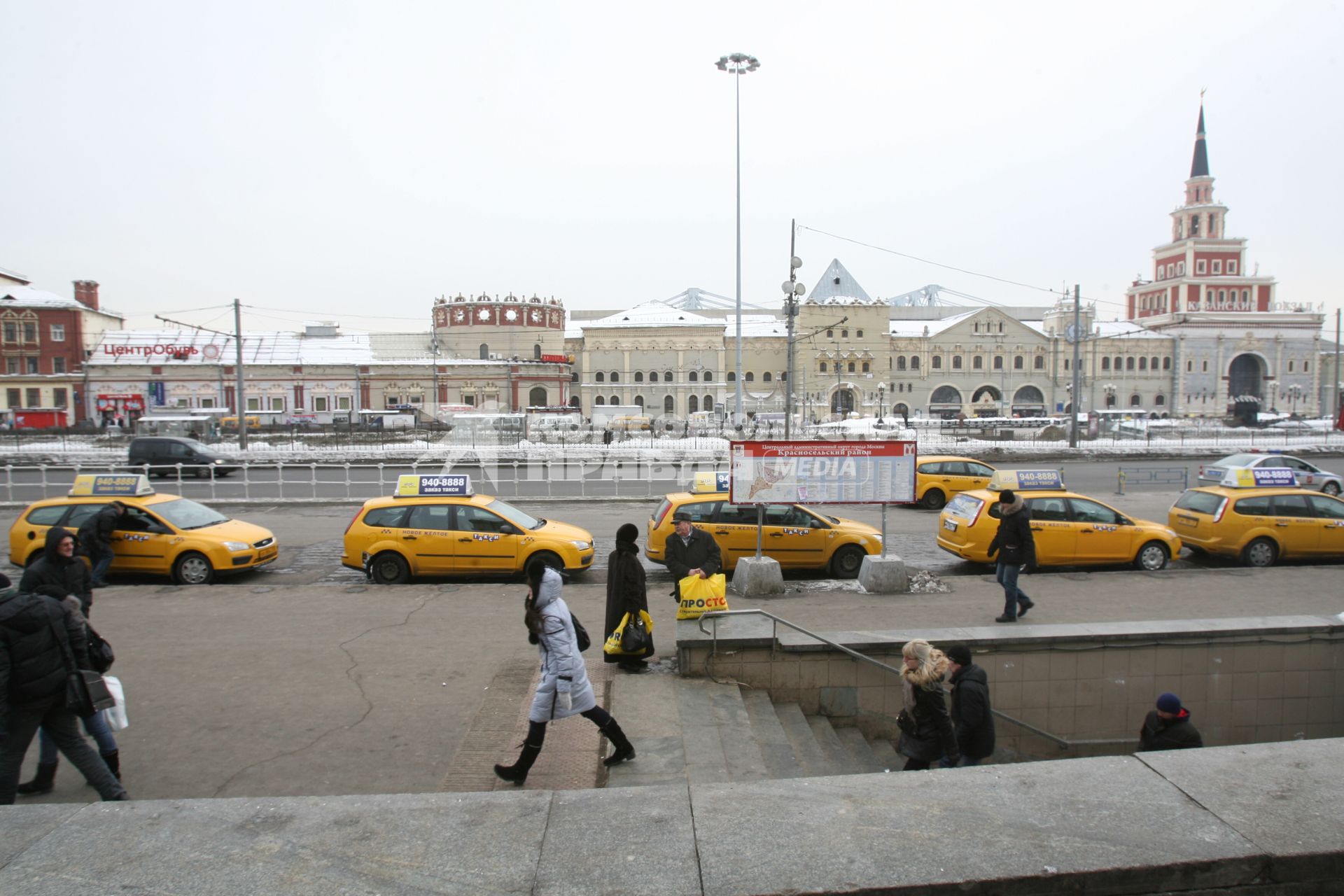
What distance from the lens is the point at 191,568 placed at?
463 inches

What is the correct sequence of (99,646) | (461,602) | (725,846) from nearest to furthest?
(725,846), (99,646), (461,602)

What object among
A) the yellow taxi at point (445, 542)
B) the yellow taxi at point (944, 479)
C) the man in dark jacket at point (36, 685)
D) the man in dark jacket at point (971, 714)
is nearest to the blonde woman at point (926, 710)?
the man in dark jacket at point (971, 714)

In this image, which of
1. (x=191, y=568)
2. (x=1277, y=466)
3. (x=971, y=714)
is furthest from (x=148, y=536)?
(x=1277, y=466)

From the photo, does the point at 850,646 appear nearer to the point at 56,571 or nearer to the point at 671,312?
the point at 56,571

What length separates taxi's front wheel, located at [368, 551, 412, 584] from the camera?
11875 mm

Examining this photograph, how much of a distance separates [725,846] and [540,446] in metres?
36.6

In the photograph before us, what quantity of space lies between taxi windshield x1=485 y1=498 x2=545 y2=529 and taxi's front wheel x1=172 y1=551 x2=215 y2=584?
420cm

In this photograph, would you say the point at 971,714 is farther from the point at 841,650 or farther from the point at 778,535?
the point at 778,535

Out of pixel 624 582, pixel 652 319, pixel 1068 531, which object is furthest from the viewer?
pixel 652 319

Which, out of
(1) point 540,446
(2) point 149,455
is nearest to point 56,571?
(2) point 149,455

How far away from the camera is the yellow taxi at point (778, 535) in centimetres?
1234

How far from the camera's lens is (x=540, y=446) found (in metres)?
39.6

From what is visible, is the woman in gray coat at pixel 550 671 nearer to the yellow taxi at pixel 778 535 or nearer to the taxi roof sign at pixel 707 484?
the yellow taxi at pixel 778 535

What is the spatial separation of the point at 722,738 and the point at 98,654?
4357 millimetres
